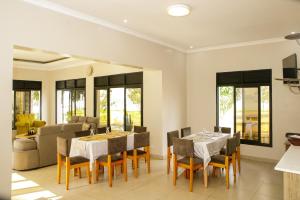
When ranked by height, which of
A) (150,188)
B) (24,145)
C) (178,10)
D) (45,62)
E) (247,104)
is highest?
(45,62)

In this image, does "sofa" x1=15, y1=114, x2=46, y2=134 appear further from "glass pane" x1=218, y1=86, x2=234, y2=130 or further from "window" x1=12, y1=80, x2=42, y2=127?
"glass pane" x1=218, y1=86, x2=234, y2=130

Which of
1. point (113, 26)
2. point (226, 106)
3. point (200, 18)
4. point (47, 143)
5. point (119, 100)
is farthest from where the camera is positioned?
point (119, 100)

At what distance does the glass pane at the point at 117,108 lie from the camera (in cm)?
786

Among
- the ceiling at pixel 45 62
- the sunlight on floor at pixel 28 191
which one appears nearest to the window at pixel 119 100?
the ceiling at pixel 45 62

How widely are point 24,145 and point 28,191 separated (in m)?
1.55

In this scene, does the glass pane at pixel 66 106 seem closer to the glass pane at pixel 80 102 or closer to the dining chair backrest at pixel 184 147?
the glass pane at pixel 80 102

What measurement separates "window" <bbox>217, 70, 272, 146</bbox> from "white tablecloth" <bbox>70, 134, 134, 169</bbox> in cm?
391

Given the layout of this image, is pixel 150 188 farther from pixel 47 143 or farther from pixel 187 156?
pixel 47 143

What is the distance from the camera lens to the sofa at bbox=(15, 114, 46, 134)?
29.8 feet

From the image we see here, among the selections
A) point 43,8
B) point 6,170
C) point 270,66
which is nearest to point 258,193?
point 270,66

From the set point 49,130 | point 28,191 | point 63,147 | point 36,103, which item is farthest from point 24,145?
point 36,103

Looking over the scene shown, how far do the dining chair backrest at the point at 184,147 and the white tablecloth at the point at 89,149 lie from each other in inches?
57.1

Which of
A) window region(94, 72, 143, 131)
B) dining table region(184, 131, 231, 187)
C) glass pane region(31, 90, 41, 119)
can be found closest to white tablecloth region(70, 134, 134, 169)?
dining table region(184, 131, 231, 187)

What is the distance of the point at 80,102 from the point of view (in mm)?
9492
